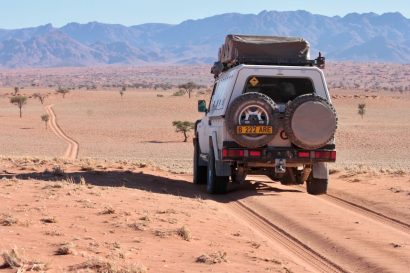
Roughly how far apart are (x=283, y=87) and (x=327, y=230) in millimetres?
4227

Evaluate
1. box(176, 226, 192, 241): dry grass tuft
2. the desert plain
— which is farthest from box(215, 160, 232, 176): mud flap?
box(176, 226, 192, 241): dry grass tuft

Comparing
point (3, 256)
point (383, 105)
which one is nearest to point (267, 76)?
point (3, 256)

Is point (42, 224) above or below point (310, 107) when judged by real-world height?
below

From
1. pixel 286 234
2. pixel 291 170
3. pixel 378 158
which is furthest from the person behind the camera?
pixel 378 158

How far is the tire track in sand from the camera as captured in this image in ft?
120

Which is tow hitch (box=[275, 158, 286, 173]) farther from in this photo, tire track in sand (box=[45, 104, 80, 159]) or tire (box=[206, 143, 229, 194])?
tire track in sand (box=[45, 104, 80, 159])

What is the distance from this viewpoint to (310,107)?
13039mm

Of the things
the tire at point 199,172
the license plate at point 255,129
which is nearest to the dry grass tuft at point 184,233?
the license plate at point 255,129

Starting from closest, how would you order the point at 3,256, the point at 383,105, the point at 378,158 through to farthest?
the point at 3,256
the point at 378,158
the point at 383,105

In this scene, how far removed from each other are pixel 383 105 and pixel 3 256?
7180 centimetres

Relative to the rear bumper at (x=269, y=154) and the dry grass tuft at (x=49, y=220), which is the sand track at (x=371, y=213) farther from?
the dry grass tuft at (x=49, y=220)

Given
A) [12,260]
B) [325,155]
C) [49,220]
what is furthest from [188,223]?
[325,155]

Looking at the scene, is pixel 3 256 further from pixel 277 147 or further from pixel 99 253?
pixel 277 147

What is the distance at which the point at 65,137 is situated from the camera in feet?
160
